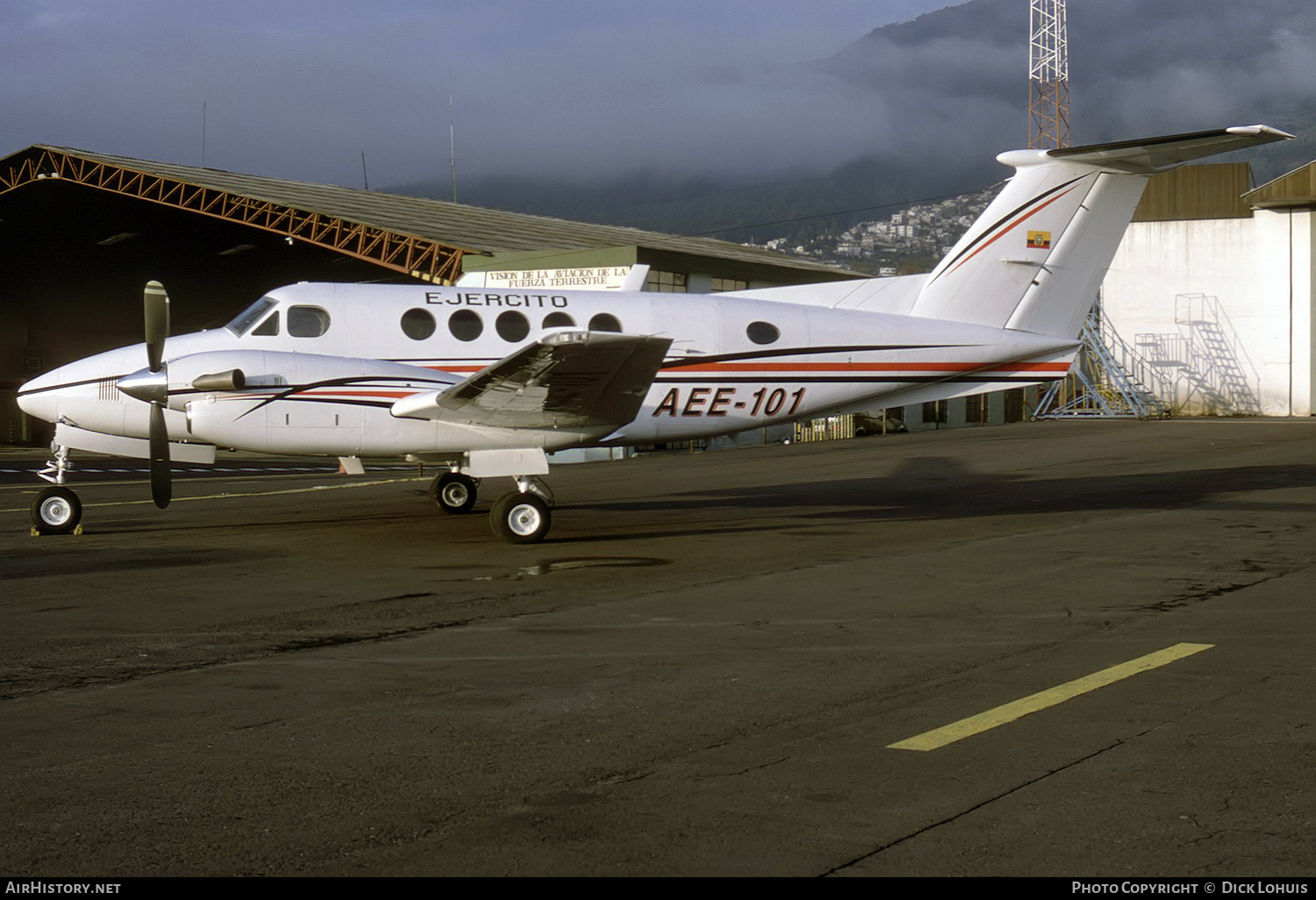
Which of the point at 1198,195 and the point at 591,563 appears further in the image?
the point at 1198,195

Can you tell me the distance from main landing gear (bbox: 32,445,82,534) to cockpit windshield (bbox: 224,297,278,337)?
2.45 meters

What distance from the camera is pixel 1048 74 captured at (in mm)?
62250

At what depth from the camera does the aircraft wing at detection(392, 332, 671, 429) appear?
11.6m

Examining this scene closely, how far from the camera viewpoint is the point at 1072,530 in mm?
13367

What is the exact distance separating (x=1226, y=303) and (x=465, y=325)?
41.0 m

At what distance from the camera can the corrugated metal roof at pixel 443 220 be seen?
37.1 metres

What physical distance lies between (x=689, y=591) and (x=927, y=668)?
3.19m

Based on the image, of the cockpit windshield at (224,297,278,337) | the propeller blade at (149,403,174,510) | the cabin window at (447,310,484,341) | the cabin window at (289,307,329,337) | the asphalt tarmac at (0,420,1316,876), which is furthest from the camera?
the cabin window at (447,310,484,341)

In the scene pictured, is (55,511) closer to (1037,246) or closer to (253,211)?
(1037,246)

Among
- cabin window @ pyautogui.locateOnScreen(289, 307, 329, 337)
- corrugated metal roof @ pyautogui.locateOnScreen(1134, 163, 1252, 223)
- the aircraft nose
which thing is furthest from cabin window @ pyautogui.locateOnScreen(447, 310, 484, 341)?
corrugated metal roof @ pyautogui.locateOnScreen(1134, 163, 1252, 223)

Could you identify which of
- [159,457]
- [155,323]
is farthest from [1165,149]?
[159,457]

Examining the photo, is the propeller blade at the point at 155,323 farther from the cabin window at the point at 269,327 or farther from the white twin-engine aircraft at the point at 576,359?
the cabin window at the point at 269,327

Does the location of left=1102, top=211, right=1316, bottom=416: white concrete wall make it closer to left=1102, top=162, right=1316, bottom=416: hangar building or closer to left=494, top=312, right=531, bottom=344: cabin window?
left=1102, top=162, right=1316, bottom=416: hangar building

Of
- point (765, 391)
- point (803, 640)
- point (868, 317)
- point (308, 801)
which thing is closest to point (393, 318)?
point (765, 391)
